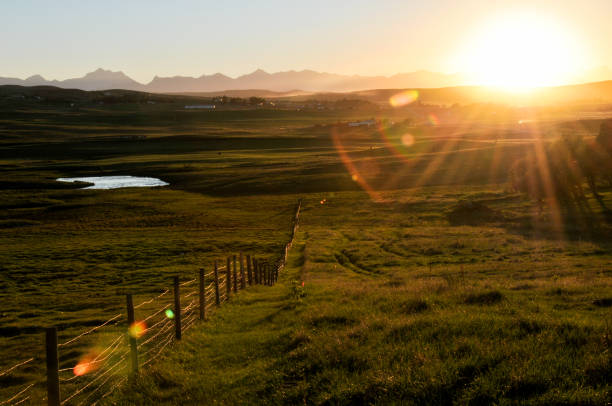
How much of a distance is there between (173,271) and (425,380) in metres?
34.5

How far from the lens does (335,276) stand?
3322 cm

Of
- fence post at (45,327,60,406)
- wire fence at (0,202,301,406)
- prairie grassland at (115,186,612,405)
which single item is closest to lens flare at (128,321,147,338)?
wire fence at (0,202,301,406)

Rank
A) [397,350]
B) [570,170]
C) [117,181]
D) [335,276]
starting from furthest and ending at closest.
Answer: [117,181]
[570,170]
[335,276]
[397,350]

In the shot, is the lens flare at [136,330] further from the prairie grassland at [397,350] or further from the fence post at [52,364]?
the fence post at [52,364]

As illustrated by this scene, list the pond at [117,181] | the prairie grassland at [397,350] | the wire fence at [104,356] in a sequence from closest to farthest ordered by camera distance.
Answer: the prairie grassland at [397,350]
the wire fence at [104,356]
the pond at [117,181]

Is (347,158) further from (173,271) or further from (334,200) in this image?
(173,271)

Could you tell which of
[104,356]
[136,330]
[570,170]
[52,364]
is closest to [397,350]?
[52,364]

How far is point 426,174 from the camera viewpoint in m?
106

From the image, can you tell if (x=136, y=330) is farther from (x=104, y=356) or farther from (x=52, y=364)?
(x=52, y=364)

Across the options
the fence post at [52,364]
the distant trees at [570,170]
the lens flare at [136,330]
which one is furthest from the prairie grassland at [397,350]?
the distant trees at [570,170]

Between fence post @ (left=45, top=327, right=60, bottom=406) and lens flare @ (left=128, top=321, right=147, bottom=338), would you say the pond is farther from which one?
fence post @ (left=45, top=327, right=60, bottom=406)

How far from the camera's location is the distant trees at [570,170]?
234 feet

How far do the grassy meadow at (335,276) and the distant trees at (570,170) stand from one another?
4.04 metres

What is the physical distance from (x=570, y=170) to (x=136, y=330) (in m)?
71.9
